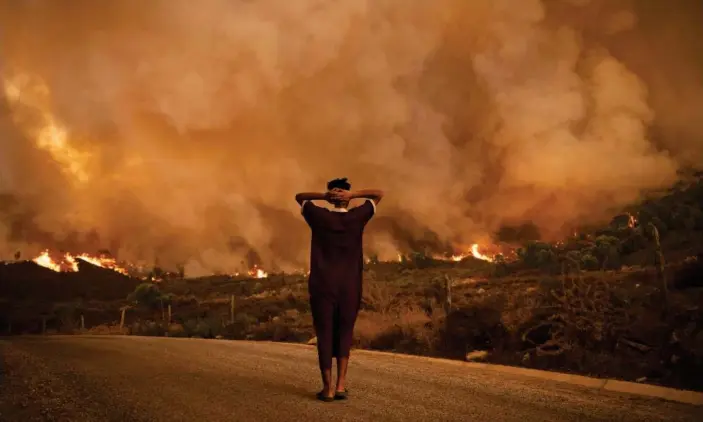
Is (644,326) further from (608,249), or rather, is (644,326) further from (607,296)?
(608,249)

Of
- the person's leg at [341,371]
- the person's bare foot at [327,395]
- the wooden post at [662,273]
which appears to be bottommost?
the person's bare foot at [327,395]

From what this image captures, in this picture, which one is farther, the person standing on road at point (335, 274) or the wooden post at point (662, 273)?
the wooden post at point (662, 273)

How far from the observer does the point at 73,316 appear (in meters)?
54.7

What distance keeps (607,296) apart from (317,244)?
6346mm

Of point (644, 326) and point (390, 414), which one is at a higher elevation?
point (644, 326)

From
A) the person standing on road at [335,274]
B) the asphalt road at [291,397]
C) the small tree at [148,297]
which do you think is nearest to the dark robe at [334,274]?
the person standing on road at [335,274]

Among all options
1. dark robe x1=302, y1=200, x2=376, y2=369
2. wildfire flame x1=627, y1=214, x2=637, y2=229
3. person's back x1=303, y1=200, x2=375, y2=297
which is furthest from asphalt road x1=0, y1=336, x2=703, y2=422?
wildfire flame x1=627, y1=214, x2=637, y2=229

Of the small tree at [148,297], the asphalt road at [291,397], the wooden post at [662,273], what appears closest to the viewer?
the asphalt road at [291,397]

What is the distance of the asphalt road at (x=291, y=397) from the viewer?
3922 mm

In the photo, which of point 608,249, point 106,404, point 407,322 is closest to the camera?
point 106,404

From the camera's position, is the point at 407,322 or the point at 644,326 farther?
the point at 407,322

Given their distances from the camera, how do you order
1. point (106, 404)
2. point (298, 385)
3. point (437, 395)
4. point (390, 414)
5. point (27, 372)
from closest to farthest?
1. point (390, 414)
2. point (106, 404)
3. point (437, 395)
4. point (298, 385)
5. point (27, 372)

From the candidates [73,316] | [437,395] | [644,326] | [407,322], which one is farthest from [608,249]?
[73,316]

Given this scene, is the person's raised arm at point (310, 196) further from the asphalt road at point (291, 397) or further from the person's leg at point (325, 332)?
the asphalt road at point (291, 397)
